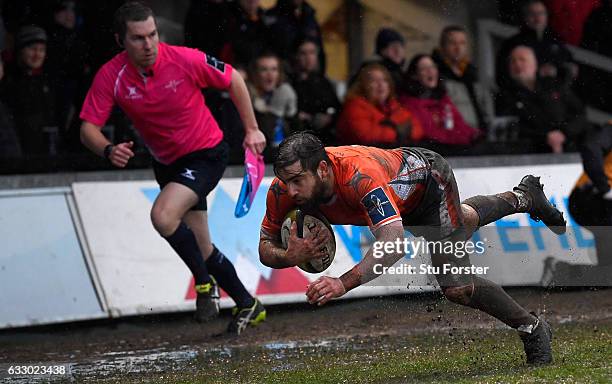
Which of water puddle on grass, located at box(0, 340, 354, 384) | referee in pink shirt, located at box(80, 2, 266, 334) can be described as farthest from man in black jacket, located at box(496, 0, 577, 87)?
water puddle on grass, located at box(0, 340, 354, 384)

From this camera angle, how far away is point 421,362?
8.87 meters

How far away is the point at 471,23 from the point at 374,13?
4.77 ft

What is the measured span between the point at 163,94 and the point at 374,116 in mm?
3223

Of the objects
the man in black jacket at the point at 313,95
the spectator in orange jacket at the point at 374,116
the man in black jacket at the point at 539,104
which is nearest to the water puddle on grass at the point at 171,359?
the spectator in orange jacket at the point at 374,116

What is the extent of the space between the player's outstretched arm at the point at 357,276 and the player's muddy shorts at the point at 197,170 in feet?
10.9

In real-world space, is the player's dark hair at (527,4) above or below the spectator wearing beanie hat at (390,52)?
above

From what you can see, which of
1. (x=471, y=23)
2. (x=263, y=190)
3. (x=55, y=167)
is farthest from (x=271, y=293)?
(x=471, y=23)

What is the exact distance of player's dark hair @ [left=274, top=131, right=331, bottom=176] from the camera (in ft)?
24.2

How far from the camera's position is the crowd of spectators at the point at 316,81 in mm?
11969

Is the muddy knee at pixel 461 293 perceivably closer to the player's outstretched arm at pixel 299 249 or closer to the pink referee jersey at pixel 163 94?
the player's outstretched arm at pixel 299 249

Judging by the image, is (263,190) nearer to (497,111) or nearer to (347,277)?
(497,111)

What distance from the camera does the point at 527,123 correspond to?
13.8m

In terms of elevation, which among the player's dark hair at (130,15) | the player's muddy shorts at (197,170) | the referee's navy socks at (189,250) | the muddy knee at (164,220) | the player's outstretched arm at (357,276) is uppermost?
the player's dark hair at (130,15)

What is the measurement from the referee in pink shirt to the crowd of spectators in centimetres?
165
